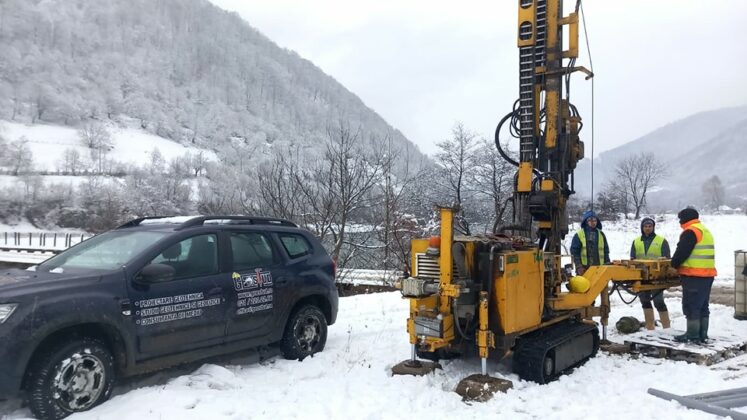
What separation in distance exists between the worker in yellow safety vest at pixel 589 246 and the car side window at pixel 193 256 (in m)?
5.97

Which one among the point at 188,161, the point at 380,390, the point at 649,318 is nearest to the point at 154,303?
the point at 380,390

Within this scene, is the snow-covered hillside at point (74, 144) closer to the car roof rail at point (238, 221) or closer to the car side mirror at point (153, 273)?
the car roof rail at point (238, 221)

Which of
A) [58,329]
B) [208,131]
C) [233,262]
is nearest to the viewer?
[58,329]

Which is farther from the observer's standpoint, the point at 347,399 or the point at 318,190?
the point at 318,190

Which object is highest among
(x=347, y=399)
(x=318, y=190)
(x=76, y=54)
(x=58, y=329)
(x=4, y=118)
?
(x=76, y=54)

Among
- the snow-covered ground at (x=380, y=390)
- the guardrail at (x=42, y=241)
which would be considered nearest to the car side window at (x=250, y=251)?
the snow-covered ground at (x=380, y=390)

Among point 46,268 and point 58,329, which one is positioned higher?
point 46,268

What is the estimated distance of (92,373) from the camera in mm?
5184

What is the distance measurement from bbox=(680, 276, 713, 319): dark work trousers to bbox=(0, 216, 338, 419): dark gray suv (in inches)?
191

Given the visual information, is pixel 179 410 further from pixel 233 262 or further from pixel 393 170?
pixel 393 170

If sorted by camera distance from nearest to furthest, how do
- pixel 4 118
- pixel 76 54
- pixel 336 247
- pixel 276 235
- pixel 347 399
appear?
pixel 347 399 < pixel 276 235 < pixel 336 247 < pixel 4 118 < pixel 76 54

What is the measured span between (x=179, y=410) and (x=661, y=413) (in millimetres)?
4295

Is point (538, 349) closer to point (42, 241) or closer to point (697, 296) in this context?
point (697, 296)

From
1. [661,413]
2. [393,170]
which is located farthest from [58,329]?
[393,170]
